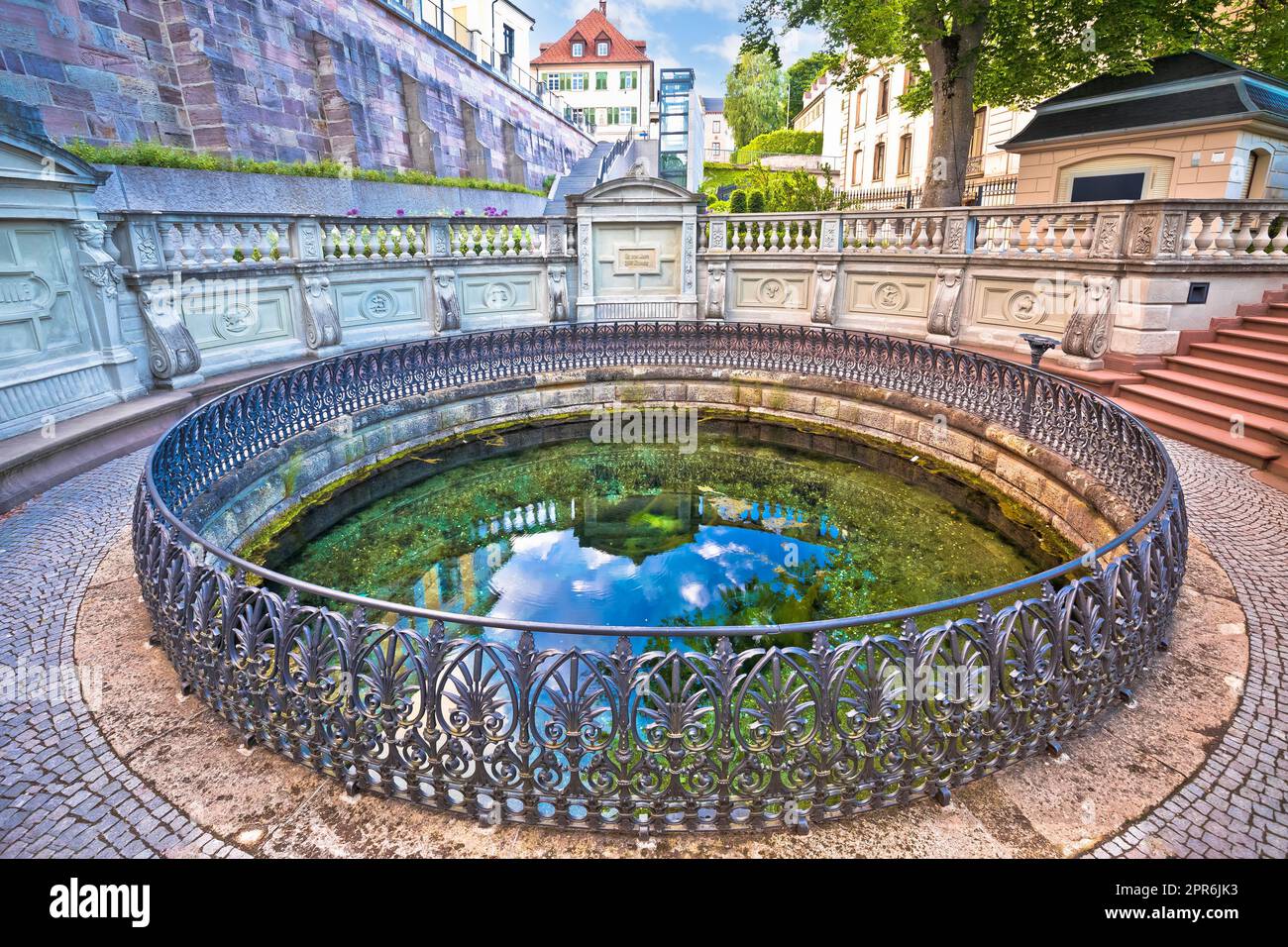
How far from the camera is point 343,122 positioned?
2058 centimetres

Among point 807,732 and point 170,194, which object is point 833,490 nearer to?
point 807,732

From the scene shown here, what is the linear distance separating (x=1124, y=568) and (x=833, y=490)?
458 cm

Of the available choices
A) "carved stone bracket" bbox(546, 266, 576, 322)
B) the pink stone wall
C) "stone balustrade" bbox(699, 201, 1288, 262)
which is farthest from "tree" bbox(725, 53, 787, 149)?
"carved stone bracket" bbox(546, 266, 576, 322)

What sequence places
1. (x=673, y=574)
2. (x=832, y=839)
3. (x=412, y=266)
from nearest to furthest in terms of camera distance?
(x=832, y=839), (x=673, y=574), (x=412, y=266)

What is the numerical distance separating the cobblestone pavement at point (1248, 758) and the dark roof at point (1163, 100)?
1239 cm

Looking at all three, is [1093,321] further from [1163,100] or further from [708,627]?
[1163,100]

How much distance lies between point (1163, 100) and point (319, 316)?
1754cm

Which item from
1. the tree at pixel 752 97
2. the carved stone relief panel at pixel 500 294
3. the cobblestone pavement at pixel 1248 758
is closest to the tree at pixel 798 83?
the tree at pixel 752 97

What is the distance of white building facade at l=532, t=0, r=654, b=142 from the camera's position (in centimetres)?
5769

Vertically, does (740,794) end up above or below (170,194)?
below

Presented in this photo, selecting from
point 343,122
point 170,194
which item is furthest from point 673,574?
point 343,122

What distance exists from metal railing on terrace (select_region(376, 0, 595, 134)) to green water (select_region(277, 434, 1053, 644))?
23.1 meters

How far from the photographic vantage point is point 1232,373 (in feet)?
26.6

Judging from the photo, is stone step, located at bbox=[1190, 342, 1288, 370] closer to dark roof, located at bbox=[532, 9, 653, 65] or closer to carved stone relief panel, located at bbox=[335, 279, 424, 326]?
carved stone relief panel, located at bbox=[335, 279, 424, 326]
